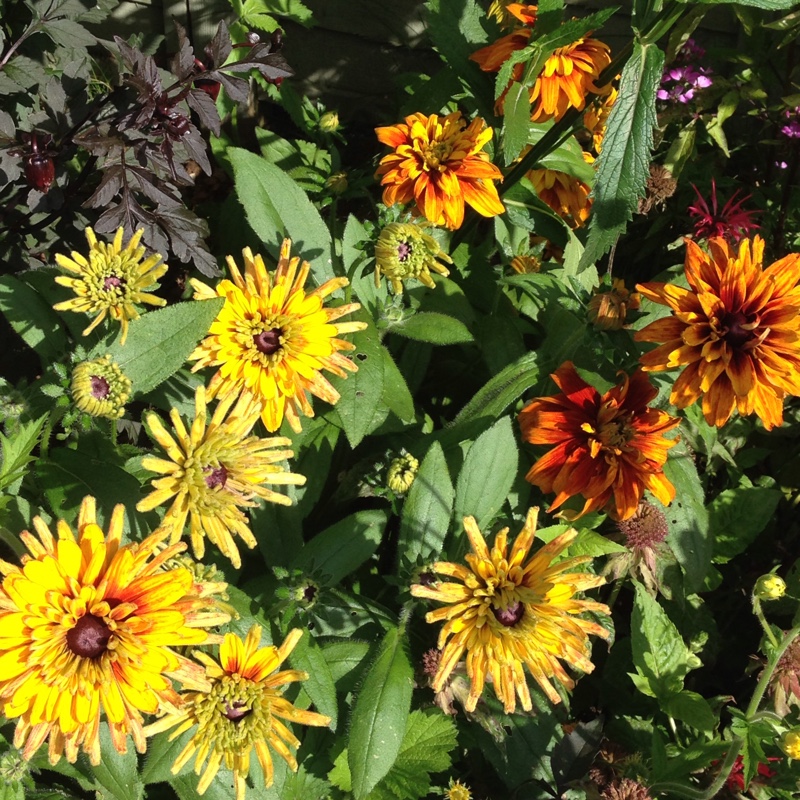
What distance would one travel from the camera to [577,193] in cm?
208

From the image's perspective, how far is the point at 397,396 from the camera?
1662mm

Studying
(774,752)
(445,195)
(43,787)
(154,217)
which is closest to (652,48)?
(445,195)

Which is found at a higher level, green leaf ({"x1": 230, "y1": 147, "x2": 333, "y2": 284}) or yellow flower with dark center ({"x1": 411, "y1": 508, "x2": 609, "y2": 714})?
green leaf ({"x1": 230, "y1": 147, "x2": 333, "y2": 284})

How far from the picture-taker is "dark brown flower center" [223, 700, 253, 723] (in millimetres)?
1274

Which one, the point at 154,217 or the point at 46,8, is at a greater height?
the point at 46,8

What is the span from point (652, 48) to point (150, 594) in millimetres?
1205

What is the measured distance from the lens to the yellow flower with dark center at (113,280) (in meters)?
1.39

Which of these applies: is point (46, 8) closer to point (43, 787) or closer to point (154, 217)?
point (154, 217)

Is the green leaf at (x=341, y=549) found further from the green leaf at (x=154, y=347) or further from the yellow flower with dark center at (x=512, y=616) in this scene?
the green leaf at (x=154, y=347)

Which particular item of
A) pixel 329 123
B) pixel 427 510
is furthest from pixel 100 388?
pixel 329 123

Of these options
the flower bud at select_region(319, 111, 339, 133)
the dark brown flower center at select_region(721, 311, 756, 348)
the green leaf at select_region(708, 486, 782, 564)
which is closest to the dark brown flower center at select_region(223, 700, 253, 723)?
the dark brown flower center at select_region(721, 311, 756, 348)

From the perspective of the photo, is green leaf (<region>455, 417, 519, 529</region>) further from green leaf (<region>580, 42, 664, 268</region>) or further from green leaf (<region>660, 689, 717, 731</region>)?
green leaf (<region>660, 689, 717, 731</region>)

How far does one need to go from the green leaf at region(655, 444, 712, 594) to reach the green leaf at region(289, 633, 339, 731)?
80 centimetres

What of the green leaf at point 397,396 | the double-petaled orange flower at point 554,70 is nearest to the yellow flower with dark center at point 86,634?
the green leaf at point 397,396
